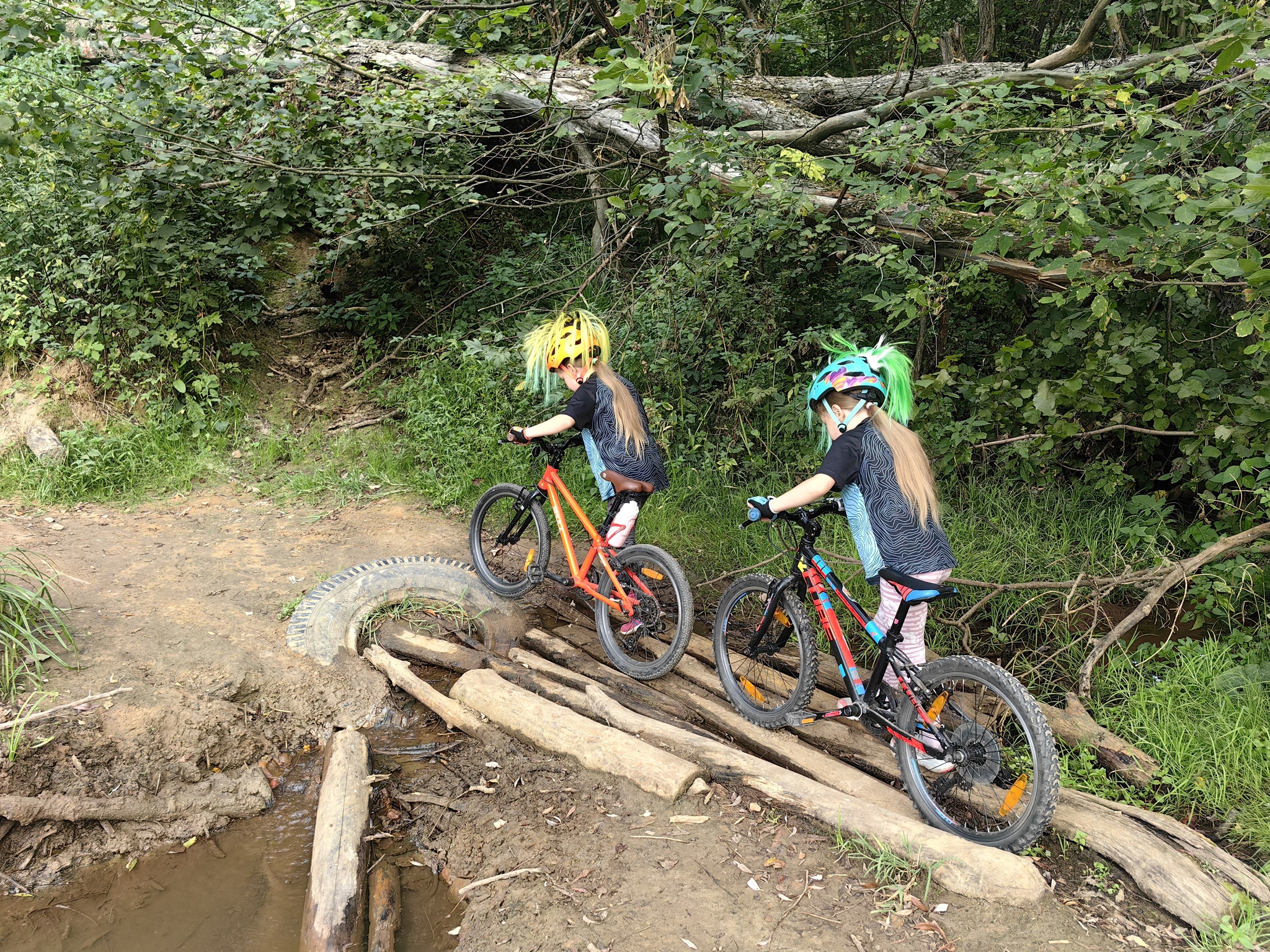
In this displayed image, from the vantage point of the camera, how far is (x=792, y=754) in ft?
12.2

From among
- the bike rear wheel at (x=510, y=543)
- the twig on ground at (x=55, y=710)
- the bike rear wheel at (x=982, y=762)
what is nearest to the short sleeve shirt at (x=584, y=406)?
the bike rear wheel at (x=510, y=543)

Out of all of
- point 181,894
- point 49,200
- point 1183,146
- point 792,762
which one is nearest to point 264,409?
point 49,200

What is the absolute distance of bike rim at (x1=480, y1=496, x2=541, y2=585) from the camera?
5.33 meters

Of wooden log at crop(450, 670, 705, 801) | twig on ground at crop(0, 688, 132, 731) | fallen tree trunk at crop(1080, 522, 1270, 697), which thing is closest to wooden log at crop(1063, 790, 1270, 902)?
fallen tree trunk at crop(1080, 522, 1270, 697)

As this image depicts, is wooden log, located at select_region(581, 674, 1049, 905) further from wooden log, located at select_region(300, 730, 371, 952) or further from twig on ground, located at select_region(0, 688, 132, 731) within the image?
twig on ground, located at select_region(0, 688, 132, 731)

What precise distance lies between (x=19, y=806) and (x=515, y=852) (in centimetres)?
200

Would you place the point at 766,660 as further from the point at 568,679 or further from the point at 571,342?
the point at 571,342

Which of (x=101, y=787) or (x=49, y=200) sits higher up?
(x=49, y=200)

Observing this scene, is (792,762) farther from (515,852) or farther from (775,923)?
(515,852)

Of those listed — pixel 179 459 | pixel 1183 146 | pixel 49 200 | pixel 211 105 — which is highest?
pixel 211 105

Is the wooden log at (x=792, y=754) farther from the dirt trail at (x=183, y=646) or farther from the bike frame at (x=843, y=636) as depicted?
the dirt trail at (x=183, y=646)

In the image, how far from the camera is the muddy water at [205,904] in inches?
116

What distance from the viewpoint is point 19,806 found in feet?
10.7

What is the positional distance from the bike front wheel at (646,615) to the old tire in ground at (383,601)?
0.74 meters
